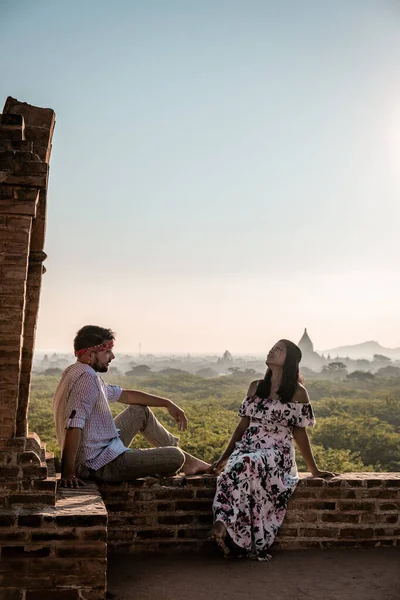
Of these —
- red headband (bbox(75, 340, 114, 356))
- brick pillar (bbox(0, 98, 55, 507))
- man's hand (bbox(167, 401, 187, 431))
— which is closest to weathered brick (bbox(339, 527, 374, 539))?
man's hand (bbox(167, 401, 187, 431))

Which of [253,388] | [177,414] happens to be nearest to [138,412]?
[177,414]

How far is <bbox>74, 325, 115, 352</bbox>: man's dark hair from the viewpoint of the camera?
170 inches

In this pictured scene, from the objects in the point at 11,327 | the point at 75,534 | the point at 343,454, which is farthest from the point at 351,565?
the point at 343,454

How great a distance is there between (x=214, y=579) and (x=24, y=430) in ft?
4.77

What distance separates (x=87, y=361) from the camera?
4.33 metres

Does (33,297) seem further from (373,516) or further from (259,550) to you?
(373,516)

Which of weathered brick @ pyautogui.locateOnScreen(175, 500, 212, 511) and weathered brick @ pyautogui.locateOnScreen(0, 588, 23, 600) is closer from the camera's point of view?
weathered brick @ pyautogui.locateOnScreen(0, 588, 23, 600)

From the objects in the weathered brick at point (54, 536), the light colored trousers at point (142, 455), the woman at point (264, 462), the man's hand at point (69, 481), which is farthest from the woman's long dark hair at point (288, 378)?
the weathered brick at point (54, 536)

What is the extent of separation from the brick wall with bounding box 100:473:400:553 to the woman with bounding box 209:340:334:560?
0.16m

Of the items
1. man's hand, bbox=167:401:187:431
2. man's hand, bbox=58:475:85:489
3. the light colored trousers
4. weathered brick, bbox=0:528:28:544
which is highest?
man's hand, bbox=167:401:187:431

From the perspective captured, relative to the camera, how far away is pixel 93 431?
13.9 ft

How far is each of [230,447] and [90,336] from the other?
1336 mm

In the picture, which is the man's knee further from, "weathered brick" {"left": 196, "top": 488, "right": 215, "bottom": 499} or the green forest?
the green forest

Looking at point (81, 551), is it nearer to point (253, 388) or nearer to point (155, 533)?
point (155, 533)
